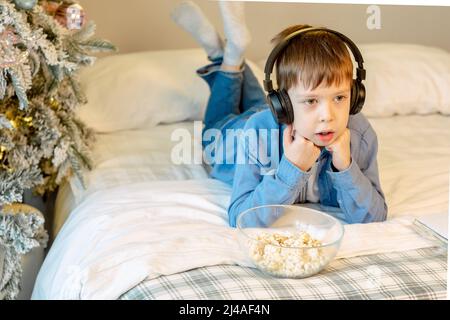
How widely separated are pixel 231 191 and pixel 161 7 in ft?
1.64

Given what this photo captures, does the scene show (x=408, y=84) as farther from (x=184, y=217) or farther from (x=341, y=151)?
(x=184, y=217)

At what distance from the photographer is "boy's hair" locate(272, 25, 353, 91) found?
118 centimetres

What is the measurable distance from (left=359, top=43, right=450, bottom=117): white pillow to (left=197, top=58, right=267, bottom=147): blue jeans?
0.30 metres

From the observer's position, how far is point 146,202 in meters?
1.36

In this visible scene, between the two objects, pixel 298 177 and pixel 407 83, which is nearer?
pixel 298 177

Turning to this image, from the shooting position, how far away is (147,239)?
3.92 feet

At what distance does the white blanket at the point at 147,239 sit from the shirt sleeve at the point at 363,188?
1.2 inches

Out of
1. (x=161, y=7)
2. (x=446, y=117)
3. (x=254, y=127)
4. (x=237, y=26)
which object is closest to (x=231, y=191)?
(x=254, y=127)

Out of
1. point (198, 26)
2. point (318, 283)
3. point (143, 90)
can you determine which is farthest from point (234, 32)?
point (318, 283)

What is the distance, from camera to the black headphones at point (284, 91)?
1186 mm

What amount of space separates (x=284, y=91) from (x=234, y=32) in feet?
1.32

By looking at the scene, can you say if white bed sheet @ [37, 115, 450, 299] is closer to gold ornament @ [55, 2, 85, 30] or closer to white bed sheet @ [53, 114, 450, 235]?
white bed sheet @ [53, 114, 450, 235]
